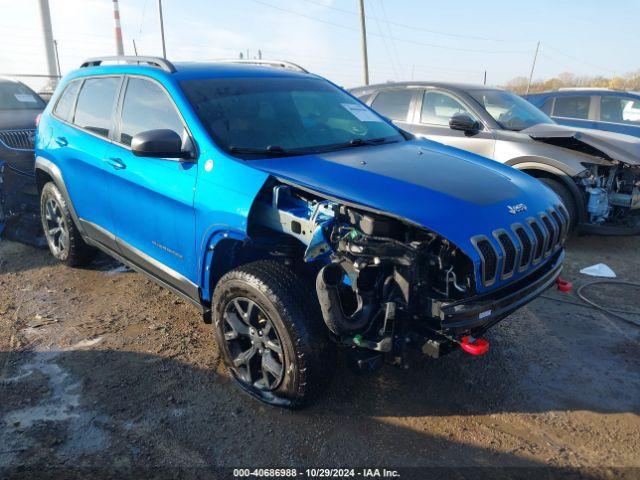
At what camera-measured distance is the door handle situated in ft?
11.8

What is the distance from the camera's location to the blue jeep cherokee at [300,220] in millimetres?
2455

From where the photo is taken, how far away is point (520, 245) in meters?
2.60

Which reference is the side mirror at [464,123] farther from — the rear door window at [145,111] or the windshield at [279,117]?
the rear door window at [145,111]

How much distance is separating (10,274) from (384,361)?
412cm

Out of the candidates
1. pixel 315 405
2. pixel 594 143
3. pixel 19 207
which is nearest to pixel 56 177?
pixel 19 207

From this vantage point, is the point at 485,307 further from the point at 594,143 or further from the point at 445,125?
the point at 445,125

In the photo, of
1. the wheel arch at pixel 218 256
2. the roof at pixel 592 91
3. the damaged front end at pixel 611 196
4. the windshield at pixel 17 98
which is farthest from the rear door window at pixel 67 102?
the roof at pixel 592 91

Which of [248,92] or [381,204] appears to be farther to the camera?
[248,92]

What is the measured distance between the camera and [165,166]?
321 centimetres

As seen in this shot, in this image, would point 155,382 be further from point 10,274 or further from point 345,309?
point 10,274

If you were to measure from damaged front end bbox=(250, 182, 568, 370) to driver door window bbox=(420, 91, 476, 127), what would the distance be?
416cm

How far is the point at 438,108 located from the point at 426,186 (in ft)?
13.7

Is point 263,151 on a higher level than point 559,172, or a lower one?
higher

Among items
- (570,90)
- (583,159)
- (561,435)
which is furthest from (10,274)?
(570,90)
